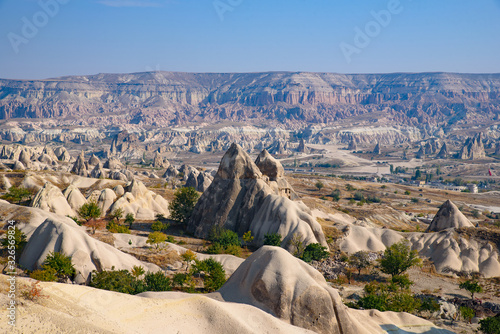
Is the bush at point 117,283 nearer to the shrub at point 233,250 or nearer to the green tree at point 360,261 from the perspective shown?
the shrub at point 233,250

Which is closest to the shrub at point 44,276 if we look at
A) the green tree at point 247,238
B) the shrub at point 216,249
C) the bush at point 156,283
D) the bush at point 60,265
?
the bush at point 60,265

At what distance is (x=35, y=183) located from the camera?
78.3m

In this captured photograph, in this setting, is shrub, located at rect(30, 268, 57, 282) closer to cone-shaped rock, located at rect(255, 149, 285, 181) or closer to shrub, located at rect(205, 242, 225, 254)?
shrub, located at rect(205, 242, 225, 254)

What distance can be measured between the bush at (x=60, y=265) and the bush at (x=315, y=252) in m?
27.3

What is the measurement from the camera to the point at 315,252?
48875mm

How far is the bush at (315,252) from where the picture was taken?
48.5 m

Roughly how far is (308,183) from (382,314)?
128898 mm

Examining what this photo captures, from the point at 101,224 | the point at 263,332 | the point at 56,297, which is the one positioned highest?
the point at 56,297

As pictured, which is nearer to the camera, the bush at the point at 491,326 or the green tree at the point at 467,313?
the bush at the point at 491,326

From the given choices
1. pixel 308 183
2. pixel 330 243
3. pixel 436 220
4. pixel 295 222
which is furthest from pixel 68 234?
pixel 308 183

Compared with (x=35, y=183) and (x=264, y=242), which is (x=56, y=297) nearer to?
(x=264, y=242)

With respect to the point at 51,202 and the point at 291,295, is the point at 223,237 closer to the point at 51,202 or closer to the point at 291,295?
the point at 291,295

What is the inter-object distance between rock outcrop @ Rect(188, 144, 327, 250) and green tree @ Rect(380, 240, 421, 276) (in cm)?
877

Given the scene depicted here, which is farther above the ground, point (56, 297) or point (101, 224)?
point (56, 297)
